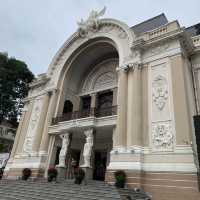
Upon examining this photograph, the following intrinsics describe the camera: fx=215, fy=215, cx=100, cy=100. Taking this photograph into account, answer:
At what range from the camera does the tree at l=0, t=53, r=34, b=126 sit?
24.1m

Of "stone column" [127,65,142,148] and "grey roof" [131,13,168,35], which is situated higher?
"grey roof" [131,13,168,35]

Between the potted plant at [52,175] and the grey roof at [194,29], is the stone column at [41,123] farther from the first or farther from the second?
the grey roof at [194,29]


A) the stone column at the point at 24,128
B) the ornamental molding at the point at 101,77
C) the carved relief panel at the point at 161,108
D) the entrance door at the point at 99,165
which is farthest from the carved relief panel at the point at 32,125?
the carved relief panel at the point at 161,108

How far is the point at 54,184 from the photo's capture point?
11617 mm

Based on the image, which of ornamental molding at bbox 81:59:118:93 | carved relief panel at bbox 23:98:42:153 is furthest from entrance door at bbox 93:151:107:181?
ornamental molding at bbox 81:59:118:93

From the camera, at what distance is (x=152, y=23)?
734 inches

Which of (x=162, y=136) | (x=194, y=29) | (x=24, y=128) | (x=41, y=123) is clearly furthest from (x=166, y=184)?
(x=194, y=29)

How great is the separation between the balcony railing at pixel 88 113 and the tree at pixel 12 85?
34.6 ft

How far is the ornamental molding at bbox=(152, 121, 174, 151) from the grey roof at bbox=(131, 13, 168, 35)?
9.88 metres

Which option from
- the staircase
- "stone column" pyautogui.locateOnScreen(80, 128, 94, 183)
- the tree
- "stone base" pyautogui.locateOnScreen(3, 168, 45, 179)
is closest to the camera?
the staircase

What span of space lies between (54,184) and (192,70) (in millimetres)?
10753

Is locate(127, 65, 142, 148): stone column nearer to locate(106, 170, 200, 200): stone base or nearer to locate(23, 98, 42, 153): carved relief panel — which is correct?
locate(106, 170, 200, 200): stone base

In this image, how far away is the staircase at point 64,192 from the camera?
29.3 ft

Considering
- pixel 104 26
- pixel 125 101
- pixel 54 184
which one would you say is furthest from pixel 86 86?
pixel 54 184
